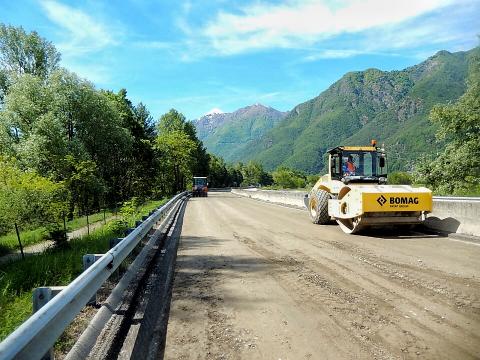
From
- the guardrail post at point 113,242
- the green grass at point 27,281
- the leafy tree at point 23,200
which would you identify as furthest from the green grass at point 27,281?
the leafy tree at point 23,200

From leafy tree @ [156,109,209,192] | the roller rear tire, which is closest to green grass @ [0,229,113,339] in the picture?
the roller rear tire

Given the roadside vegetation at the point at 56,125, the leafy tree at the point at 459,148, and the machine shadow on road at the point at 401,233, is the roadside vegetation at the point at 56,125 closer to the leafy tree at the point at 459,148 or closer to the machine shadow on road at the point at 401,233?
the machine shadow on road at the point at 401,233

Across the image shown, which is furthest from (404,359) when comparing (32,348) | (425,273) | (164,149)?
(164,149)

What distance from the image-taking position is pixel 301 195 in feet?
89.6

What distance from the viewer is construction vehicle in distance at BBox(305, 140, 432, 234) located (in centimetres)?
1138

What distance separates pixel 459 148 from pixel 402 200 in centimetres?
2485

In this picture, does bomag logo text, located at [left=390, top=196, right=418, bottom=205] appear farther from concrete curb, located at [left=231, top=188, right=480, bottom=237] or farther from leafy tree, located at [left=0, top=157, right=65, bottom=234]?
leafy tree, located at [left=0, top=157, right=65, bottom=234]

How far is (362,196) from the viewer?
1133 centimetres

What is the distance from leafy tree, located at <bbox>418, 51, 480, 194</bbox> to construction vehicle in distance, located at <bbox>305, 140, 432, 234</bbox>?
21.0m

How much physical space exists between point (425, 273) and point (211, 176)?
11919 cm

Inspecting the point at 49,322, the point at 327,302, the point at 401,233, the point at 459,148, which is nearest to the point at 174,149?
the point at 459,148

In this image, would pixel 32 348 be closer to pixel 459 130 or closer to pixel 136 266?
pixel 136 266

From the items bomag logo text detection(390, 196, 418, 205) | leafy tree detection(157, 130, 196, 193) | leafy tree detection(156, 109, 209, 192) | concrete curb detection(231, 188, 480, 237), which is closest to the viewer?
concrete curb detection(231, 188, 480, 237)

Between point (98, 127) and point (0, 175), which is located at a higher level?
point (98, 127)
